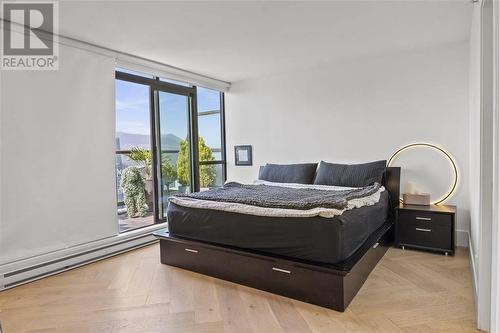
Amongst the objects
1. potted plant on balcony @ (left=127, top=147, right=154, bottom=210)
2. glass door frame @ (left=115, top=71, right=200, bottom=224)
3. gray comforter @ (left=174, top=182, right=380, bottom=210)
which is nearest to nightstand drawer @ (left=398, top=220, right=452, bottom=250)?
gray comforter @ (left=174, top=182, right=380, bottom=210)

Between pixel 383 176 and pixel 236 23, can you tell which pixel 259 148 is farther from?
pixel 236 23

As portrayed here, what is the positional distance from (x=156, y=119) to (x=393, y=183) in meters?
3.23

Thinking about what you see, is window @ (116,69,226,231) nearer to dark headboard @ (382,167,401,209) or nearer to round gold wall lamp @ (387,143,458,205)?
dark headboard @ (382,167,401,209)

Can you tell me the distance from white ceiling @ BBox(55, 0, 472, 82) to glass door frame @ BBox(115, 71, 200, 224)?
425mm

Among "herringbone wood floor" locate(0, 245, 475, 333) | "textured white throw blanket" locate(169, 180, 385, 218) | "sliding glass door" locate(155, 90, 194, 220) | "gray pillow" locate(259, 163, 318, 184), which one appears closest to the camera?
"herringbone wood floor" locate(0, 245, 475, 333)

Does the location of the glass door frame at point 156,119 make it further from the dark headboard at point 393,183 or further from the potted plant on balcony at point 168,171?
the dark headboard at point 393,183

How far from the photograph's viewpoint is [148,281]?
9.03ft

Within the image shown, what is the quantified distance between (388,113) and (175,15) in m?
2.83

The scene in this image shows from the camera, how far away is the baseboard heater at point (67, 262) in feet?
8.88

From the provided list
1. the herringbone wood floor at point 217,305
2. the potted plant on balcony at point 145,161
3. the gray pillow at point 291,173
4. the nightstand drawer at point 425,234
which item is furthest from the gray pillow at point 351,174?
the potted plant on balcony at point 145,161

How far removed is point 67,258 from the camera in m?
3.09

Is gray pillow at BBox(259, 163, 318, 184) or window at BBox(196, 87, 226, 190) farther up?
window at BBox(196, 87, 226, 190)

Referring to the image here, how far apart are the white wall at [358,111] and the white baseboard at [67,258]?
214cm

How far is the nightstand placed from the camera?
125 inches
